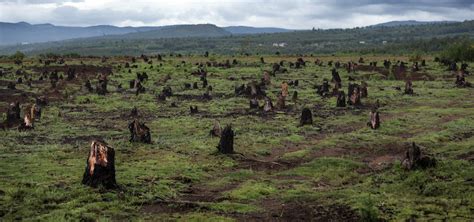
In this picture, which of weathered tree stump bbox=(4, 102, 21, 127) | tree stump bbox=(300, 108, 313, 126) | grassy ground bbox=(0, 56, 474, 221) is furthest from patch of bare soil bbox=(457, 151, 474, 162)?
weathered tree stump bbox=(4, 102, 21, 127)

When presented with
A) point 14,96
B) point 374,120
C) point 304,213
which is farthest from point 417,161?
point 14,96

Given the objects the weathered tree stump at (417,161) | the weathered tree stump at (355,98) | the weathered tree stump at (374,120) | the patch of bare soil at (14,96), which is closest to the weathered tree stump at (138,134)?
the weathered tree stump at (417,161)

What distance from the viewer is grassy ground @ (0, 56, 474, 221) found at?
52.8ft

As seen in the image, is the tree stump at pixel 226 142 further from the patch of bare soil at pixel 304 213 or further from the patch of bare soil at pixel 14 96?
the patch of bare soil at pixel 14 96

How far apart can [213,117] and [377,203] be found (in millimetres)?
24456

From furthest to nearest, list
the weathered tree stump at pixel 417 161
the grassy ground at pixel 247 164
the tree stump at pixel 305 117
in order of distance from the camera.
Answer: the tree stump at pixel 305 117 → the weathered tree stump at pixel 417 161 → the grassy ground at pixel 247 164

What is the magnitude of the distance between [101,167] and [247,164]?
7.93 meters

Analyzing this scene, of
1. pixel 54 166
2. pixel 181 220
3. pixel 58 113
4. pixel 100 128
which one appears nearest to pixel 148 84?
pixel 58 113

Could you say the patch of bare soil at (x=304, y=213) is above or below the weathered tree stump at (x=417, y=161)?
below

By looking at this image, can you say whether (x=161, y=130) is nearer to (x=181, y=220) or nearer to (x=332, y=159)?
(x=332, y=159)

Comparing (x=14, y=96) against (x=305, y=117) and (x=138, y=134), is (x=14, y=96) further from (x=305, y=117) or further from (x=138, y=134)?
(x=305, y=117)

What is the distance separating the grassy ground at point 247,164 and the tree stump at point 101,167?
437 mm

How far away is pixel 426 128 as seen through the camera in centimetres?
3328

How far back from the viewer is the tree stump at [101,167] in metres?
18.3
